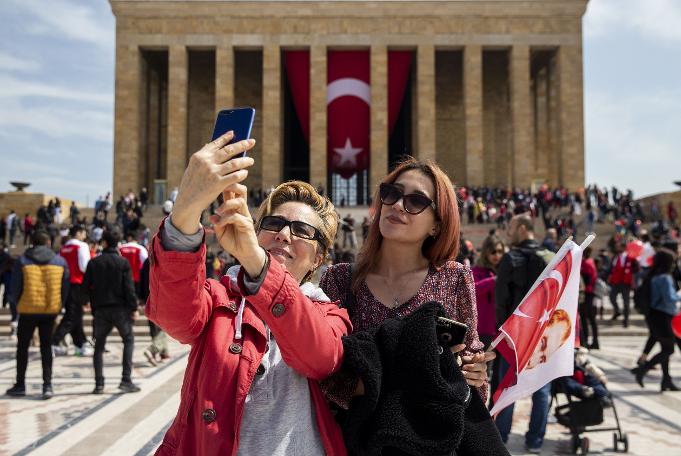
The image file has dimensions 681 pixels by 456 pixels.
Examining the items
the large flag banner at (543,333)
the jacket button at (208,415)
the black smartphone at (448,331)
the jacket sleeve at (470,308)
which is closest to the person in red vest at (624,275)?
the large flag banner at (543,333)

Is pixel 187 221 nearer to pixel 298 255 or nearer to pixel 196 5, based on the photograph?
pixel 298 255

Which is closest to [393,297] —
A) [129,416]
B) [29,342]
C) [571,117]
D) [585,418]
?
[585,418]

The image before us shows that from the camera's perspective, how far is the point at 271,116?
3016 centimetres

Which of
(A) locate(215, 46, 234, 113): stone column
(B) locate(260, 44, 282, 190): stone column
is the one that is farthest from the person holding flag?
(A) locate(215, 46, 234, 113): stone column

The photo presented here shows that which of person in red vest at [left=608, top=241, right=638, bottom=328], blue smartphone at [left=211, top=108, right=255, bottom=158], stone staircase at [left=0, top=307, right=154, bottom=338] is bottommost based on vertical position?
stone staircase at [left=0, top=307, right=154, bottom=338]

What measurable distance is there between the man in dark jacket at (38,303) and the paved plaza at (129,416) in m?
0.28

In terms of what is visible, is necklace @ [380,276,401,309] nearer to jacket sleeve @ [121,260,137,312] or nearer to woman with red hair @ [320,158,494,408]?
woman with red hair @ [320,158,494,408]

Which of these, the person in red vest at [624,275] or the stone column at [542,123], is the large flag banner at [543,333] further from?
the stone column at [542,123]

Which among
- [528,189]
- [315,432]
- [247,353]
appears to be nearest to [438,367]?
[315,432]

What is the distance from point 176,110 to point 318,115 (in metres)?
6.78

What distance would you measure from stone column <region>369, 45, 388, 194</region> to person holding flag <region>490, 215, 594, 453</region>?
1056 inches

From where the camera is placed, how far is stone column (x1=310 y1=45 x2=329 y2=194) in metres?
29.6

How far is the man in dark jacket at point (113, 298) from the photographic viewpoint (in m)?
6.54

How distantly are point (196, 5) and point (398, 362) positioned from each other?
30.8 meters
